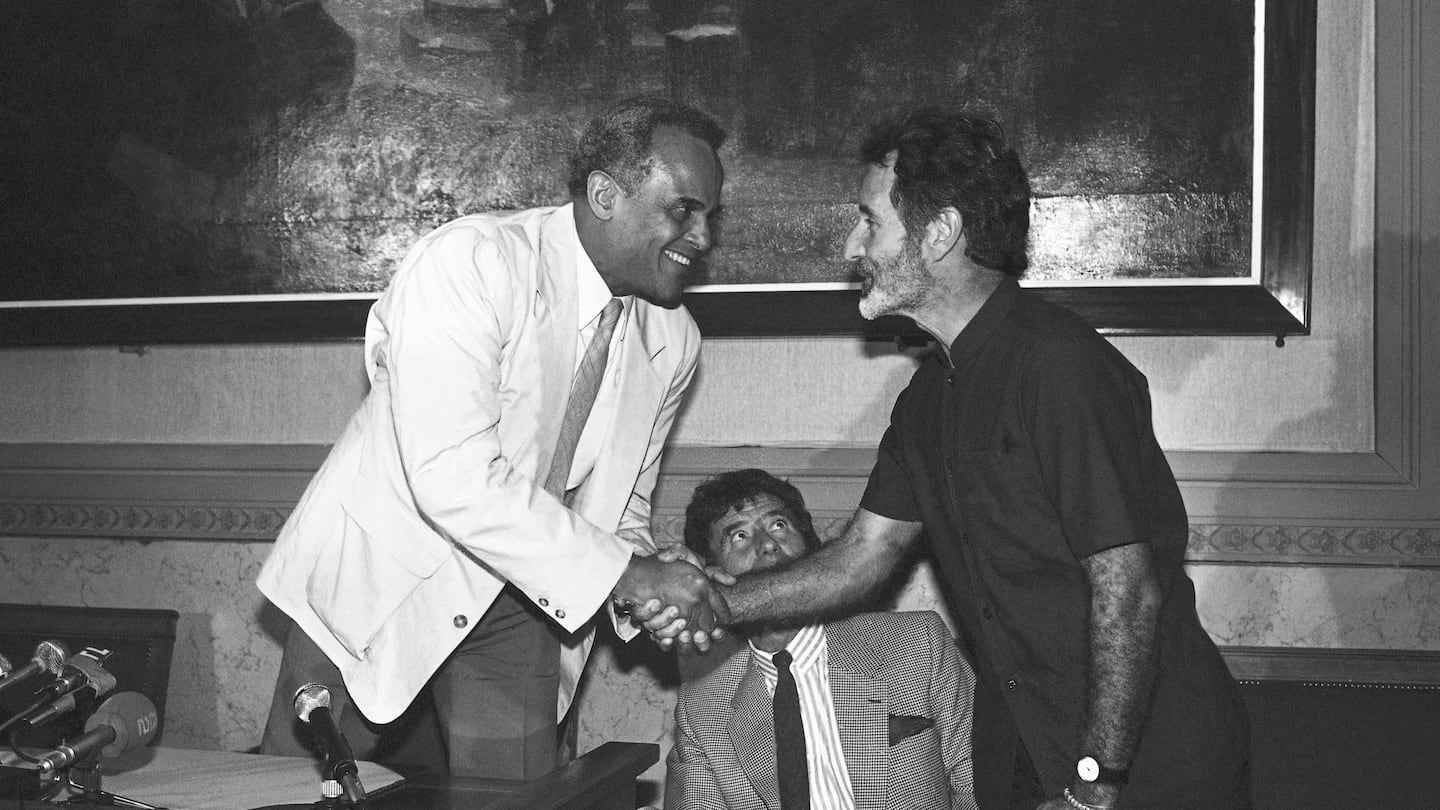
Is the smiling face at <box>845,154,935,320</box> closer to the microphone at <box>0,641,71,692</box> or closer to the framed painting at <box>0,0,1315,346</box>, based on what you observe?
the framed painting at <box>0,0,1315,346</box>

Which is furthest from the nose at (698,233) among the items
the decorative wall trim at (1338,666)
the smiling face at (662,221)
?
the decorative wall trim at (1338,666)

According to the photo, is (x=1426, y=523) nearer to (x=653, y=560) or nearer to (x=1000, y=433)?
(x=1000, y=433)

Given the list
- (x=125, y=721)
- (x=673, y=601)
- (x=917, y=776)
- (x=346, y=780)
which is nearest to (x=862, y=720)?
(x=917, y=776)

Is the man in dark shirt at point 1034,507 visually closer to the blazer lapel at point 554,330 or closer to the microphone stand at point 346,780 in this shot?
the blazer lapel at point 554,330

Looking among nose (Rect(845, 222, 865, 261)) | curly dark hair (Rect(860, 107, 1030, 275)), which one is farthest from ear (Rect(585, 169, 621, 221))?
curly dark hair (Rect(860, 107, 1030, 275))

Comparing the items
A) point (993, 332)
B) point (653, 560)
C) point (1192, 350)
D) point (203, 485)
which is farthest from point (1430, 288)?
point (203, 485)

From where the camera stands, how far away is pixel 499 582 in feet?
9.09

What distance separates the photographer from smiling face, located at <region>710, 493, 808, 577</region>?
126 inches

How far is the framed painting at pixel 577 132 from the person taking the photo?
10.8 ft

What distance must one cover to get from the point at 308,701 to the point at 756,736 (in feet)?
3.70

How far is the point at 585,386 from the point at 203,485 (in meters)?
1.67

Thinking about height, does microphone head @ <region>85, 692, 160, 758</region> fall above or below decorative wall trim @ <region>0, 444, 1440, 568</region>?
below

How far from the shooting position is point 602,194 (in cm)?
293

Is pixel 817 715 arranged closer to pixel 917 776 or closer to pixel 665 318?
pixel 917 776
